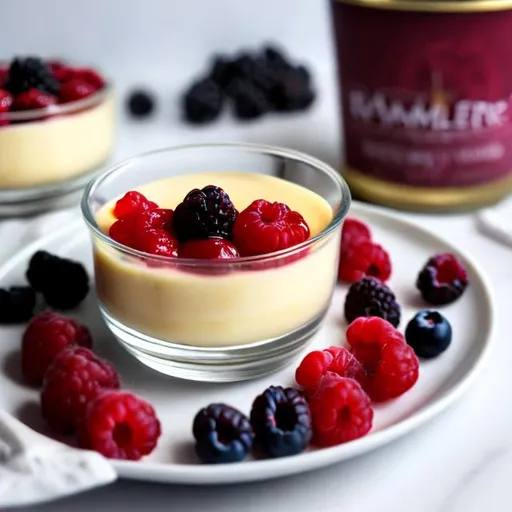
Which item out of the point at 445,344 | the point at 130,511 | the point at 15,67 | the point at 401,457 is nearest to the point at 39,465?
the point at 130,511

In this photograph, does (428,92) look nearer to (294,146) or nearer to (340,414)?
(294,146)

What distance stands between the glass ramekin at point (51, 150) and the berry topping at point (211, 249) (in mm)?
547

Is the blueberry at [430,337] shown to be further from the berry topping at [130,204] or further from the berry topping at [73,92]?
the berry topping at [73,92]

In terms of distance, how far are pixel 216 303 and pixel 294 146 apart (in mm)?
906

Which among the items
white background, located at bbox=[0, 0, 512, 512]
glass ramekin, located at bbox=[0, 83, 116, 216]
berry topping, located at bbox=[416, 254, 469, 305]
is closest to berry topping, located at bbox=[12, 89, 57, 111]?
glass ramekin, located at bbox=[0, 83, 116, 216]

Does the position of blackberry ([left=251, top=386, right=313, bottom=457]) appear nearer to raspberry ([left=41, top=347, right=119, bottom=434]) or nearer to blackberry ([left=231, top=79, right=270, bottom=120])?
raspberry ([left=41, top=347, right=119, bottom=434])

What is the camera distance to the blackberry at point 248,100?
1.82 meters

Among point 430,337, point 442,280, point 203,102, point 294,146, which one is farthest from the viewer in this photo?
point 203,102

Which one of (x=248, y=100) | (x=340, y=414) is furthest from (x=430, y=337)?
(x=248, y=100)

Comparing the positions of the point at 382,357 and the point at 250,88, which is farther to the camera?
the point at 250,88

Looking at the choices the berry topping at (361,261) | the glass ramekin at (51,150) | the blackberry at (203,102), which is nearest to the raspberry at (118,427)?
the berry topping at (361,261)

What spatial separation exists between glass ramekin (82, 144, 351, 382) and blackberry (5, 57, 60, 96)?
1.45 ft

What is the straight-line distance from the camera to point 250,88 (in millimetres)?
1841

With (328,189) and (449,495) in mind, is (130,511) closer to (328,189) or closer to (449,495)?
(449,495)
